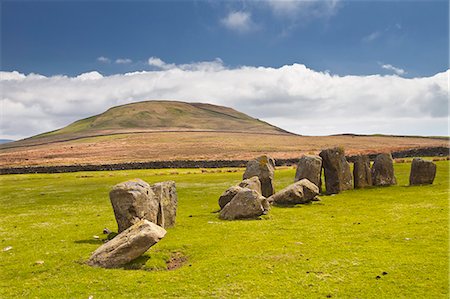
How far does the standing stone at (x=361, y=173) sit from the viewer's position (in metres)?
42.1

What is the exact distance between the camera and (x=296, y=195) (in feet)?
108

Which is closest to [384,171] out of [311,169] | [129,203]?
[311,169]

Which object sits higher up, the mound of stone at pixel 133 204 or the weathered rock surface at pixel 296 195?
the mound of stone at pixel 133 204

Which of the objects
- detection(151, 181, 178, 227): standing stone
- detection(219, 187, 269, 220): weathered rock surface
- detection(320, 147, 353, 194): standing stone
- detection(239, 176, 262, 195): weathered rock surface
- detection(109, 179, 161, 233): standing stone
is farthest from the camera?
detection(320, 147, 353, 194): standing stone

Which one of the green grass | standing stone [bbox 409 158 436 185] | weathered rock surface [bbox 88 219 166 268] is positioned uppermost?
standing stone [bbox 409 158 436 185]

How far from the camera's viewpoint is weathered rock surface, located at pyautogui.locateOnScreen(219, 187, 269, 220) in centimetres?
2747

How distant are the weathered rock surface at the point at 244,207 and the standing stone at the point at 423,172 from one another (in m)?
21.3

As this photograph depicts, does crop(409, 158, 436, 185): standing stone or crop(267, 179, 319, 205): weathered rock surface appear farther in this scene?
crop(409, 158, 436, 185): standing stone

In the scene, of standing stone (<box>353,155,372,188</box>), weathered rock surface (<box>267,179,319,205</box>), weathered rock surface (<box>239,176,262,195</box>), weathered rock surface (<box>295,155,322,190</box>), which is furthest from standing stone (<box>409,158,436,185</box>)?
weathered rock surface (<box>239,176,262,195</box>)

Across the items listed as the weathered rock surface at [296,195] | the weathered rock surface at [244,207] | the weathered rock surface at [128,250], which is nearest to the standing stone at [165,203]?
the weathered rock surface at [244,207]

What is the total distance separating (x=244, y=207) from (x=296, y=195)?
709 cm

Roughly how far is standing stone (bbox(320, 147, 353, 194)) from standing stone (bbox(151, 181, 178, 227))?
1978 centimetres

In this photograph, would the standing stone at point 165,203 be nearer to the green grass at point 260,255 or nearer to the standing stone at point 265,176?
the green grass at point 260,255

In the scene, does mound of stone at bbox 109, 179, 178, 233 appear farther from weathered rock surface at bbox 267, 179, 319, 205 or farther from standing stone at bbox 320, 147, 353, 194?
standing stone at bbox 320, 147, 353, 194
